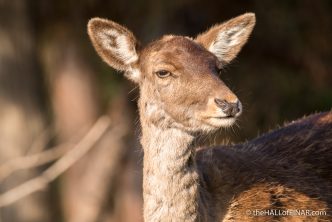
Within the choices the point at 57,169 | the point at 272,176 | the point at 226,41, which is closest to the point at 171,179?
the point at 272,176

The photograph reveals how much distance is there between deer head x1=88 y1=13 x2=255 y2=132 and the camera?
7.79 meters

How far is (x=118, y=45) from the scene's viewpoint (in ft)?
28.5

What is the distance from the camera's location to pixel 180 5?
18.6 metres

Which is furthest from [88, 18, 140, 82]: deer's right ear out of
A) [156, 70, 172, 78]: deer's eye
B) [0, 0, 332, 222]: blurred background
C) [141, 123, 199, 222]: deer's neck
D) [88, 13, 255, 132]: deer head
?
[0, 0, 332, 222]: blurred background

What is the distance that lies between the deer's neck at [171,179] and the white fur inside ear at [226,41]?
1074mm

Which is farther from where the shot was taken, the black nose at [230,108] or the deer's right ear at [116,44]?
the deer's right ear at [116,44]

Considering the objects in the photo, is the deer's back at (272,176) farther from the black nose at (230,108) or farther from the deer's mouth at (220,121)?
the black nose at (230,108)

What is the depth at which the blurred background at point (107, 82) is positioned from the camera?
1756 cm

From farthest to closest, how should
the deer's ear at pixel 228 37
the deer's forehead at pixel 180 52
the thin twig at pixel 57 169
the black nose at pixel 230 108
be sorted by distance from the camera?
the deer's ear at pixel 228 37
the thin twig at pixel 57 169
the deer's forehead at pixel 180 52
the black nose at pixel 230 108

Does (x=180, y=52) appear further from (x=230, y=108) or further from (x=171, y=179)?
(x=171, y=179)

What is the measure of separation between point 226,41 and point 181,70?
0.96m

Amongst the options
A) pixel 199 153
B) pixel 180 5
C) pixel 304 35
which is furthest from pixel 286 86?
pixel 199 153

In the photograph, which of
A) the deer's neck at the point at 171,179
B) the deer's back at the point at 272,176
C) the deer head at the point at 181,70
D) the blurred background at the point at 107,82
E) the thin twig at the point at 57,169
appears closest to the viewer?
the deer head at the point at 181,70

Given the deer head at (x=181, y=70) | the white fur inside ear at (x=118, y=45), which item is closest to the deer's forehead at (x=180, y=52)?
the deer head at (x=181, y=70)
